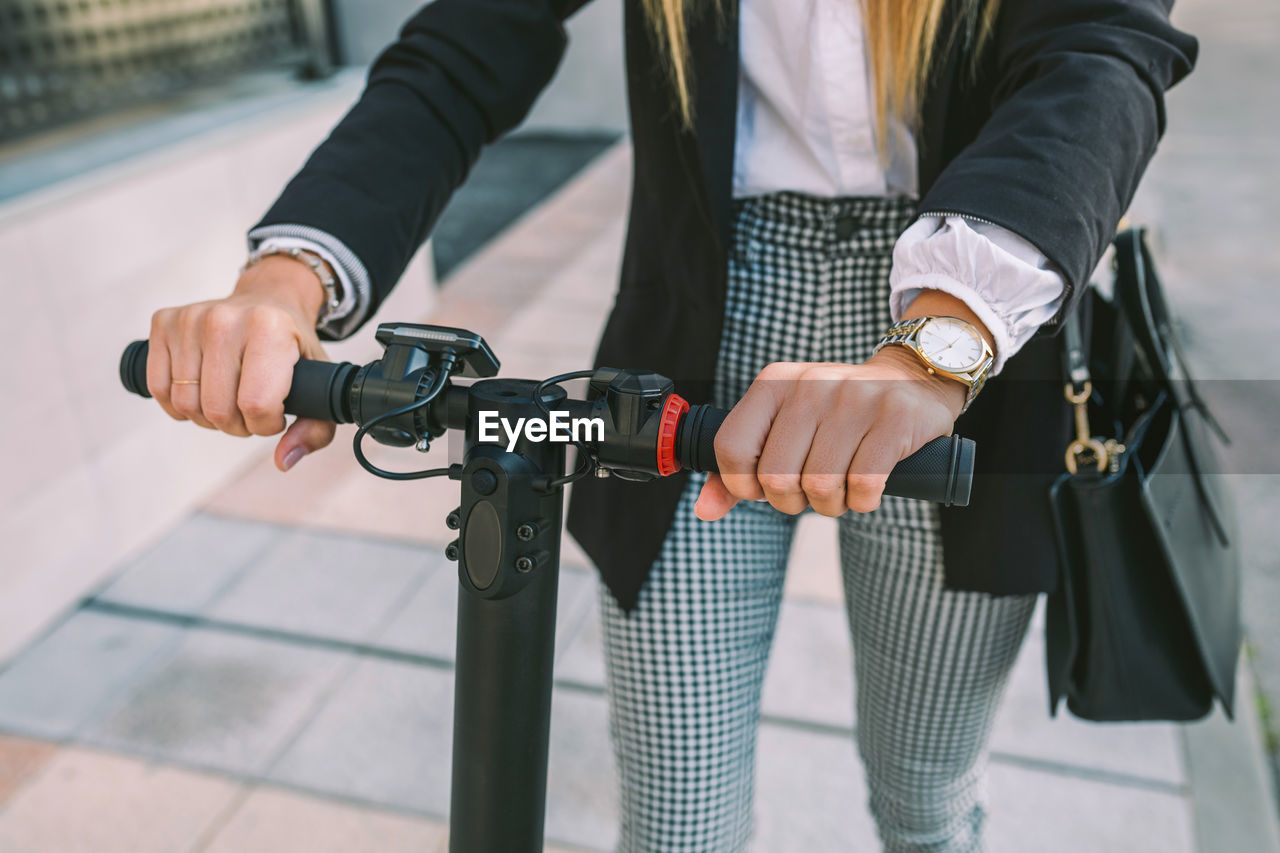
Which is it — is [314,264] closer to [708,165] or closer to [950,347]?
[708,165]

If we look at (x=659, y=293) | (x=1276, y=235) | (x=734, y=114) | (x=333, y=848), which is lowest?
(x=1276, y=235)

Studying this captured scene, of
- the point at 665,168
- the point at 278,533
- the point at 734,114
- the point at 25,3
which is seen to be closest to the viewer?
the point at 734,114

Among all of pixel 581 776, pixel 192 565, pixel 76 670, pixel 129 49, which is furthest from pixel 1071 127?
pixel 129 49

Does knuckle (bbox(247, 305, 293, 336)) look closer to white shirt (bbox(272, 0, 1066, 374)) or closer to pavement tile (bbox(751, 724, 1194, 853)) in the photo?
white shirt (bbox(272, 0, 1066, 374))

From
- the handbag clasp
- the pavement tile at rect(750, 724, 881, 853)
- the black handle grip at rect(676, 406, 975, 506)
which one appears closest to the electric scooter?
the black handle grip at rect(676, 406, 975, 506)

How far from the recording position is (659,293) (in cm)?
138

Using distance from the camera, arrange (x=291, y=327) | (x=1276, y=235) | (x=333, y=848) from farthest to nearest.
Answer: (x=1276, y=235) → (x=333, y=848) → (x=291, y=327)

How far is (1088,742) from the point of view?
252 centimetres

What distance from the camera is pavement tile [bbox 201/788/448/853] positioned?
2236 millimetres

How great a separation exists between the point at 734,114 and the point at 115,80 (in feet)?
10.2

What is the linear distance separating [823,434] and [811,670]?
2.12 metres

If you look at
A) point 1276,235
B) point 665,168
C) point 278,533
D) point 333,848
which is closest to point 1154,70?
point 665,168

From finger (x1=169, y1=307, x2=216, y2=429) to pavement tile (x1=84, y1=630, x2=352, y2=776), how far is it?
68.7 inches

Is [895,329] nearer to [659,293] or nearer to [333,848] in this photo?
[659,293]
